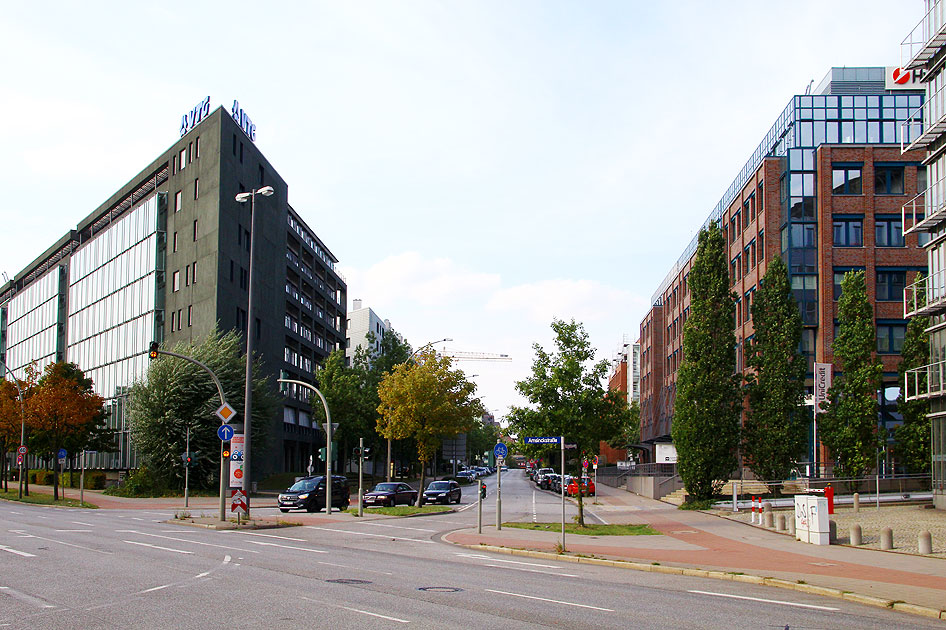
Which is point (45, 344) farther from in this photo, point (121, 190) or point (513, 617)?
point (513, 617)

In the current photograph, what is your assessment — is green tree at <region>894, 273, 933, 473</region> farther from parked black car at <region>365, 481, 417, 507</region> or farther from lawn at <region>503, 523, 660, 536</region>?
parked black car at <region>365, 481, 417, 507</region>

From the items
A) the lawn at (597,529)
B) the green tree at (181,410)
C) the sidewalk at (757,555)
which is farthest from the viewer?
the green tree at (181,410)

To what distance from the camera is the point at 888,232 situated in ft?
177

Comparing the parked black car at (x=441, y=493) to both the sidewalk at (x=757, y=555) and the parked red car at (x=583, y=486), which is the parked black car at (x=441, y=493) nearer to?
the parked red car at (x=583, y=486)

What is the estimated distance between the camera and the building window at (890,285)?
53.3m

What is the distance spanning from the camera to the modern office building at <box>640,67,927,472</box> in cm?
5338

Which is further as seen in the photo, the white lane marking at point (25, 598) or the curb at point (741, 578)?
the curb at point (741, 578)

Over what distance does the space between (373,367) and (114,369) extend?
76.3 ft

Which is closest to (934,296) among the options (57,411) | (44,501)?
(57,411)

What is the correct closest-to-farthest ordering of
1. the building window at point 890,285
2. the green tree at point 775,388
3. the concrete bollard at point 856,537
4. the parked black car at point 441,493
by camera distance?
the concrete bollard at point 856,537 → the green tree at point 775,388 → the parked black car at point 441,493 → the building window at point 890,285

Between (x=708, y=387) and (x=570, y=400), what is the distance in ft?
48.2

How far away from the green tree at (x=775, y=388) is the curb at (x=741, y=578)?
2356 cm

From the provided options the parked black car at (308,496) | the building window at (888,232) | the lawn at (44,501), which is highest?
the building window at (888,232)

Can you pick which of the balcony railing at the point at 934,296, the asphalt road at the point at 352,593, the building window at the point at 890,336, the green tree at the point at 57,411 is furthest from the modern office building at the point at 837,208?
the green tree at the point at 57,411
